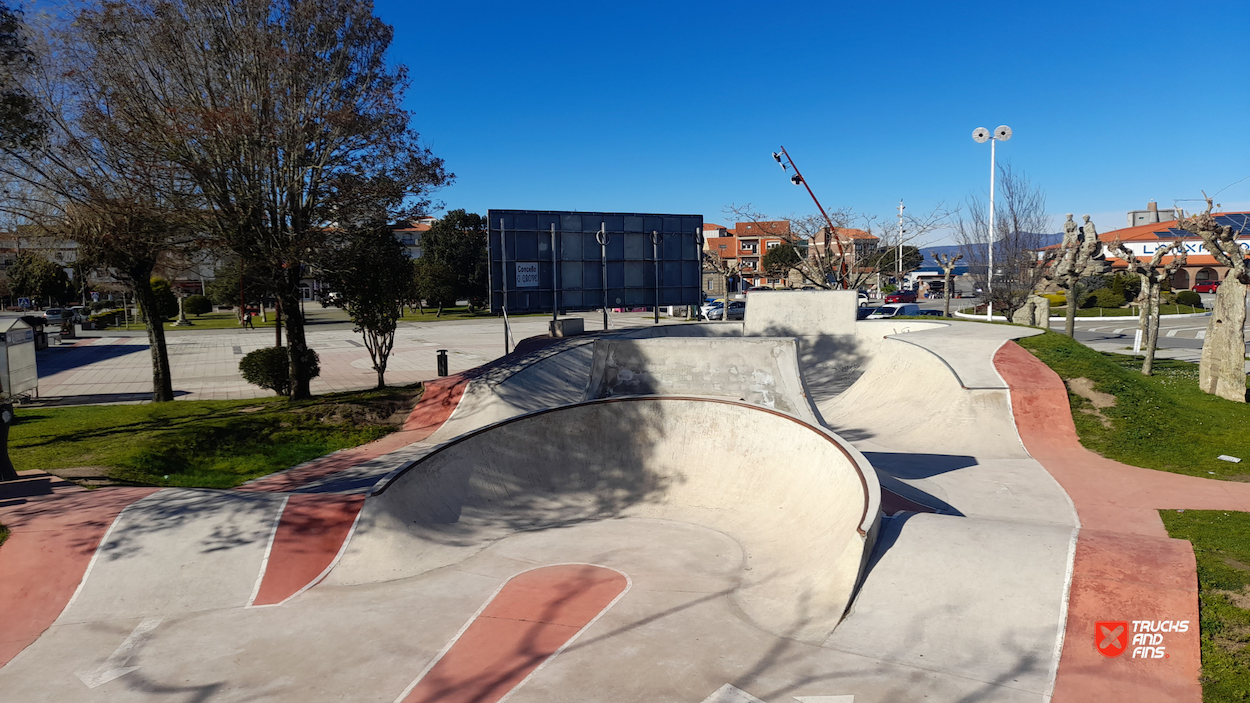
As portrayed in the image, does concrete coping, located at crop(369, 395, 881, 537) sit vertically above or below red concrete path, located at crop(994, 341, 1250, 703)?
above

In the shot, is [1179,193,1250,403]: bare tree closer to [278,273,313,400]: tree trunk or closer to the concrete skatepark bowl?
the concrete skatepark bowl

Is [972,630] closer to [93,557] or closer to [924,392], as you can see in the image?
[93,557]

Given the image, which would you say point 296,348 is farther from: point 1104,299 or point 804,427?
point 1104,299

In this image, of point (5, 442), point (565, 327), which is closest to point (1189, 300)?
point (565, 327)

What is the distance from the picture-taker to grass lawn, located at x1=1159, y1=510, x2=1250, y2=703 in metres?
5.42

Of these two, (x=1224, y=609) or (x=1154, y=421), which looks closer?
(x=1224, y=609)

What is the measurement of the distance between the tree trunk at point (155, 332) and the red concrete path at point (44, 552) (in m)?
8.52

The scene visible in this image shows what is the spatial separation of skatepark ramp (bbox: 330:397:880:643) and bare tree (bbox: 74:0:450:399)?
29.0ft

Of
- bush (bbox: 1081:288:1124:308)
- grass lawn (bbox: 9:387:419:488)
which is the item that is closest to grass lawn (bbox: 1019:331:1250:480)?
Result: grass lawn (bbox: 9:387:419:488)

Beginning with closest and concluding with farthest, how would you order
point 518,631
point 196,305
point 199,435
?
1. point 518,631
2. point 199,435
3. point 196,305

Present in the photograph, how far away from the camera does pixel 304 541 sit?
28.7 feet

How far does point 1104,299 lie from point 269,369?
183ft

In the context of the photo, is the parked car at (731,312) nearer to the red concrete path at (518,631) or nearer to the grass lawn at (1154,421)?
the grass lawn at (1154,421)

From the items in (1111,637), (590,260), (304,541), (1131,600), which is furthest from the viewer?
(590,260)
